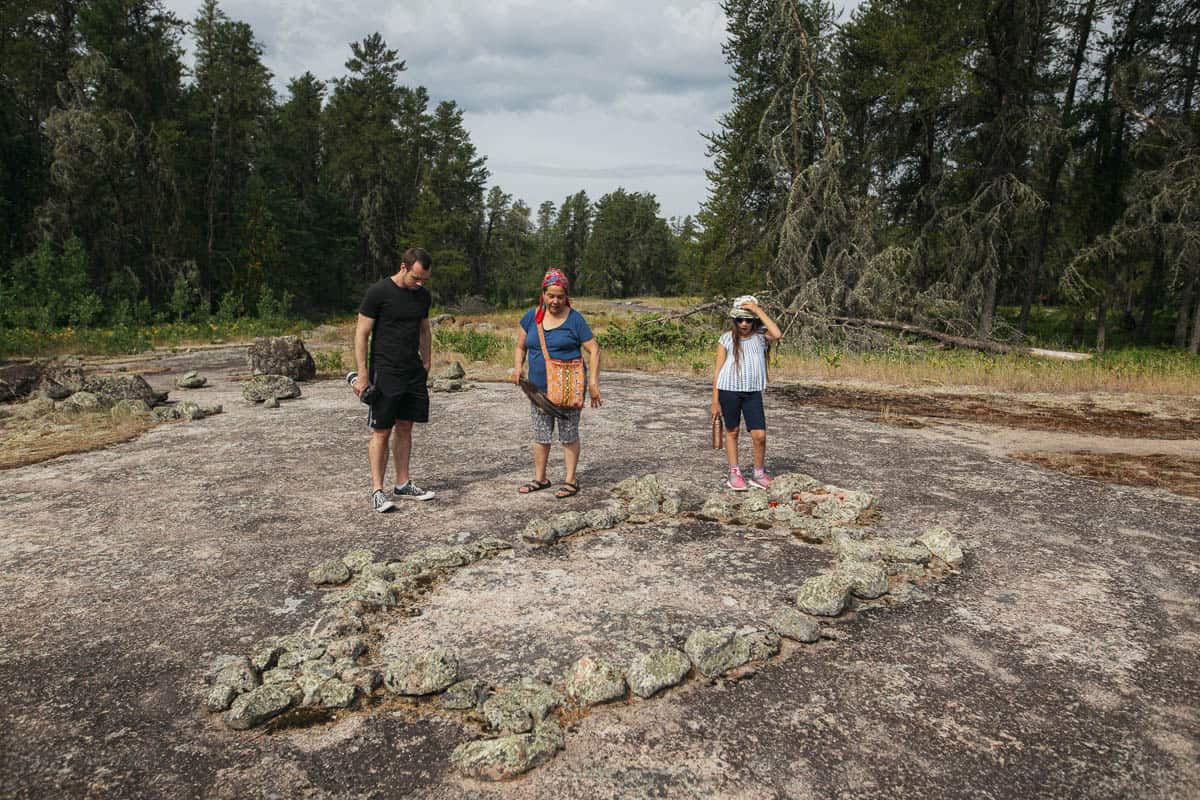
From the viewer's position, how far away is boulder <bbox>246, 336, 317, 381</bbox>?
11992 mm

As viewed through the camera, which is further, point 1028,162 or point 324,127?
point 324,127

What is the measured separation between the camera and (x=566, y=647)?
3.06 meters

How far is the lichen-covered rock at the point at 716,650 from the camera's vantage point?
9.39ft

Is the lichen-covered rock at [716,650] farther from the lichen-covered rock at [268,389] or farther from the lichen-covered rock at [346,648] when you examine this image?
the lichen-covered rock at [268,389]

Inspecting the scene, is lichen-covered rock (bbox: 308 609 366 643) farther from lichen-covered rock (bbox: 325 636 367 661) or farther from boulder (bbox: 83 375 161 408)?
boulder (bbox: 83 375 161 408)

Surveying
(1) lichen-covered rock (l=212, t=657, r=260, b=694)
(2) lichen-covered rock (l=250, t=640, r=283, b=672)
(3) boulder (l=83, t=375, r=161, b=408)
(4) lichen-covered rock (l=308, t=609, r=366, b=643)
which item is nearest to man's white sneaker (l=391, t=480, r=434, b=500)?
(4) lichen-covered rock (l=308, t=609, r=366, b=643)

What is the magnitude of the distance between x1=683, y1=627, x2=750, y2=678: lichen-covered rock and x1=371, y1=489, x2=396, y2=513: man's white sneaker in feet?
9.54

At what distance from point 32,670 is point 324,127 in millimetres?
52612

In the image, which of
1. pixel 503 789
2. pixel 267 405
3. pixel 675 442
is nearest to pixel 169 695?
pixel 503 789

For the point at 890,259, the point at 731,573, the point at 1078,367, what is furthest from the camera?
the point at 890,259

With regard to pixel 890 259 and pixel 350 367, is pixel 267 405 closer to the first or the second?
pixel 350 367

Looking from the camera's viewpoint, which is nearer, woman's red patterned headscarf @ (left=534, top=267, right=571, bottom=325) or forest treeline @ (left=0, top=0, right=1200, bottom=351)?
woman's red patterned headscarf @ (left=534, top=267, right=571, bottom=325)

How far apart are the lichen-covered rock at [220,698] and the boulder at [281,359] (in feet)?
33.4

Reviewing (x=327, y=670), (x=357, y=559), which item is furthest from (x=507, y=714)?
(x=357, y=559)
